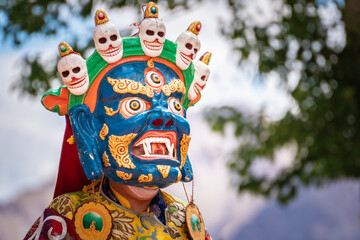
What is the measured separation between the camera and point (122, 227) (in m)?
2.32

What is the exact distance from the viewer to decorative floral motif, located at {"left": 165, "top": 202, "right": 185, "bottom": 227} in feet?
8.28

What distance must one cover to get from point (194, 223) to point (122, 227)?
0.35m

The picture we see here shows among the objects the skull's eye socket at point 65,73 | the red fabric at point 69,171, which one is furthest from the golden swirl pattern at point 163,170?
the skull's eye socket at point 65,73

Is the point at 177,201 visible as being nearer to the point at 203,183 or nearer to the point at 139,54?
the point at 139,54

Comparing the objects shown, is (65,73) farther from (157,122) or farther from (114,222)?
(114,222)

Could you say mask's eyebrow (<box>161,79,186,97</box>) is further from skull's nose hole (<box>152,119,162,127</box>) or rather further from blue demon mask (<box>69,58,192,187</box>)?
skull's nose hole (<box>152,119,162,127</box>)

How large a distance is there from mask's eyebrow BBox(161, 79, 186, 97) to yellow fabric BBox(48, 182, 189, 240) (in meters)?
0.51

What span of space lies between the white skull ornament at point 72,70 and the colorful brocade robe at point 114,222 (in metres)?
0.44

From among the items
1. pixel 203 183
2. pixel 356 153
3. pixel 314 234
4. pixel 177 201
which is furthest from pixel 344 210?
pixel 177 201

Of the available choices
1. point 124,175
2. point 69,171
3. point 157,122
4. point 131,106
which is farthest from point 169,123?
point 69,171

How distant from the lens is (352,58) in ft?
21.4

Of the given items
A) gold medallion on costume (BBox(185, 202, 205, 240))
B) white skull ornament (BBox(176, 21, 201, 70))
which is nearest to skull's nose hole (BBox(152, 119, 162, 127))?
white skull ornament (BBox(176, 21, 201, 70))

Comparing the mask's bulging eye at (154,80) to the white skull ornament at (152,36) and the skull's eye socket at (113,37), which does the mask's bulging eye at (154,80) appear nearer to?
the white skull ornament at (152,36)

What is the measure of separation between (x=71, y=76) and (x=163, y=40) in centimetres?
41
